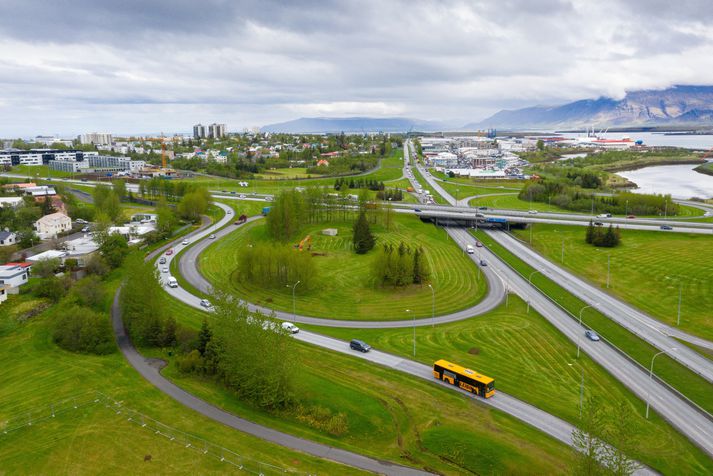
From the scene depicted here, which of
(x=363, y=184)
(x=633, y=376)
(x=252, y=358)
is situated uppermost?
(x=363, y=184)

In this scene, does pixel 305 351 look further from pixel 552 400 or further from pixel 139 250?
pixel 139 250

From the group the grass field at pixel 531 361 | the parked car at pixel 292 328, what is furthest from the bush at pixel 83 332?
the grass field at pixel 531 361

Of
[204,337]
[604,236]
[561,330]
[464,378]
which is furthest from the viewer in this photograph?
[604,236]

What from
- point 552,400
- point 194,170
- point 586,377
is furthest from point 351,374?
point 194,170

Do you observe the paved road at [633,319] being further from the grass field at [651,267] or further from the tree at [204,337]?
Answer: the tree at [204,337]

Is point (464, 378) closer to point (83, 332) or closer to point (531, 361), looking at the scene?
point (531, 361)

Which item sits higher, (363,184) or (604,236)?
(363,184)

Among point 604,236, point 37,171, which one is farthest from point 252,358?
point 37,171

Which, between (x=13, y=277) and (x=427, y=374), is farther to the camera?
(x=13, y=277)
